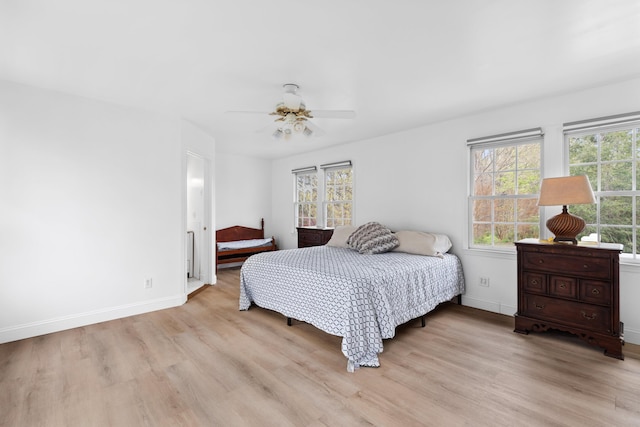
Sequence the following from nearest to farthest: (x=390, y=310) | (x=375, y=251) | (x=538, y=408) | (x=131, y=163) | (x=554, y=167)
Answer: (x=538, y=408) < (x=390, y=310) < (x=554, y=167) < (x=131, y=163) < (x=375, y=251)

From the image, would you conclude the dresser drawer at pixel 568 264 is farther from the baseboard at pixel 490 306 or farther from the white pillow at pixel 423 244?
the white pillow at pixel 423 244

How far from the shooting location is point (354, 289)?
243 centimetres

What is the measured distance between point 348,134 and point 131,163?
114 inches

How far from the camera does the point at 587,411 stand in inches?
70.7

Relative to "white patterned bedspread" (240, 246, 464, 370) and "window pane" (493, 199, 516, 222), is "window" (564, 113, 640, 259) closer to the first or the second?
"window pane" (493, 199, 516, 222)

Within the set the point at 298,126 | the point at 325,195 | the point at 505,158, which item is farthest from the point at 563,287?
the point at 325,195

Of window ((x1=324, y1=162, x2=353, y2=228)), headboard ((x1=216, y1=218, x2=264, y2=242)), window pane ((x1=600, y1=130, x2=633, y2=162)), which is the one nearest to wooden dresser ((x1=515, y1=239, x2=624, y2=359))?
window pane ((x1=600, y1=130, x2=633, y2=162))

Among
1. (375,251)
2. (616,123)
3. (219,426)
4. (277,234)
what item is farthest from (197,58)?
(277,234)

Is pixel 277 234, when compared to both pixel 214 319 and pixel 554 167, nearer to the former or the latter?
pixel 214 319

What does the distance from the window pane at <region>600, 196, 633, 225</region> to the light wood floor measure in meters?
1.15

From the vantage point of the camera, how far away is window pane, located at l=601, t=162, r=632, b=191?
2850mm

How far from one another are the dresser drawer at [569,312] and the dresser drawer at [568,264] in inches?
10.5

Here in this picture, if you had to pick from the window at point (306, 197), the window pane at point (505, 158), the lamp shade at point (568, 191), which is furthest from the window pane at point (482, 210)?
the window at point (306, 197)

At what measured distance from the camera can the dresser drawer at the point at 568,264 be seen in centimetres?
253
